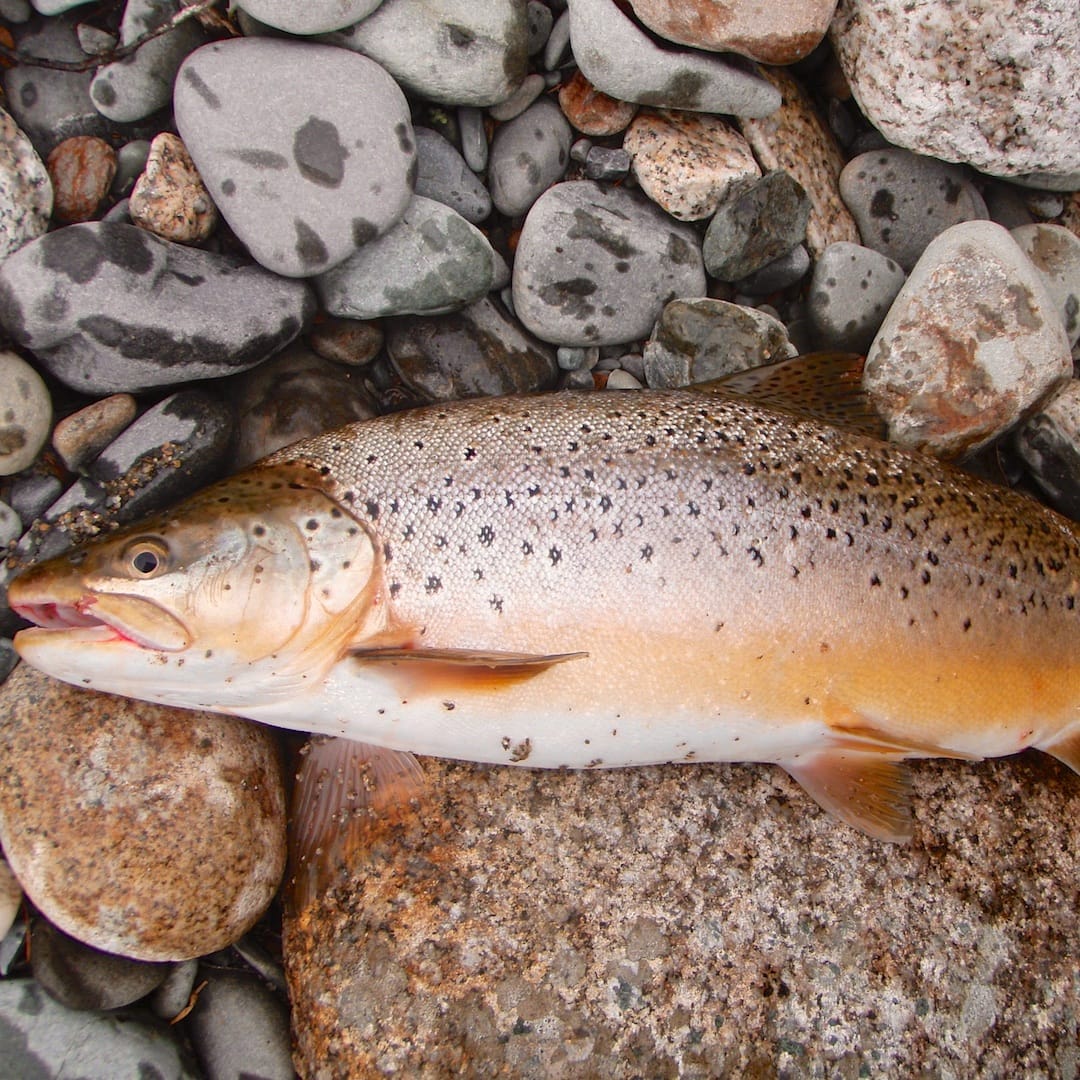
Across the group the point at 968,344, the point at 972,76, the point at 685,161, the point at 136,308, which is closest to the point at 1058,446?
the point at 968,344

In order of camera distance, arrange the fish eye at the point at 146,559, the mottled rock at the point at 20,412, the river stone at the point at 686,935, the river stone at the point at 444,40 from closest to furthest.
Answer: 1. the fish eye at the point at 146,559
2. the river stone at the point at 686,935
3. the mottled rock at the point at 20,412
4. the river stone at the point at 444,40

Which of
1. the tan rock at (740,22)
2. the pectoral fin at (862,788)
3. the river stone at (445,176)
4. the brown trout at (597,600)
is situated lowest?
the pectoral fin at (862,788)

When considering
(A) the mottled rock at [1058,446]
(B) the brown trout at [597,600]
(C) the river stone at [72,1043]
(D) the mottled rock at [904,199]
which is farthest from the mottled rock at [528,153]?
(C) the river stone at [72,1043]

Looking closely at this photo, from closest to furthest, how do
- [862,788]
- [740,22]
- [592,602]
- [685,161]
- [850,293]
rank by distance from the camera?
[592,602], [862,788], [740,22], [685,161], [850,293]

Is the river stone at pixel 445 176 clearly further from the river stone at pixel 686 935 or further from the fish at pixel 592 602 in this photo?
the river stone at pixel 686 935

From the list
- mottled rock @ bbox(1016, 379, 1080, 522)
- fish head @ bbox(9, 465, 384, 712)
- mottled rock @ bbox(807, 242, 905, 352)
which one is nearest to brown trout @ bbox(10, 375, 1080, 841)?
fish head @ bbox(9, 465, 384, 712)

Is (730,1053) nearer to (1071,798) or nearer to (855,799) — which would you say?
(855,799)

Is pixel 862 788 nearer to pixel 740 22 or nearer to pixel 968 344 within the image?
pixel 968 344
